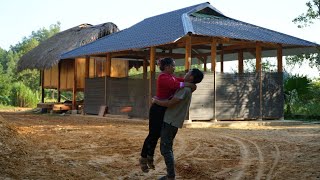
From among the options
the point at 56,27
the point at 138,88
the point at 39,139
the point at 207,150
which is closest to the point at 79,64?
the point at 138,88

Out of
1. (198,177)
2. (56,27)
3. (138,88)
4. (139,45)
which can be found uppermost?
(56,27)

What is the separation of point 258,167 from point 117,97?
39.0 ft

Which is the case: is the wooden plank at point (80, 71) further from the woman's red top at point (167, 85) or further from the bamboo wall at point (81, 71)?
the woman's red top at point (167, 85)

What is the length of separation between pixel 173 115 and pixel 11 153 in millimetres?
3158

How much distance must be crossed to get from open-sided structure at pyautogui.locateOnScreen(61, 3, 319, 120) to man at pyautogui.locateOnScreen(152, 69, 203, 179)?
316 inches

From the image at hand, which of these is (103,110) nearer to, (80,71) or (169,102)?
(80,71)

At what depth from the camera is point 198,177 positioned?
232 inches

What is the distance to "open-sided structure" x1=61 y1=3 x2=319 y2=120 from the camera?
14764 millimetres

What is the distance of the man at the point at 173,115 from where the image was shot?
541 cm

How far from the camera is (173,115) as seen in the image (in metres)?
5.45

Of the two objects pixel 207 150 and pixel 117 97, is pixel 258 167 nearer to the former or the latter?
pixel 207 150

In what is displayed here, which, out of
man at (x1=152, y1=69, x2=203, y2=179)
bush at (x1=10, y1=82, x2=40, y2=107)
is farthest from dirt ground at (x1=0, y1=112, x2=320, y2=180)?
bush at (x1=10, y1=82, x2=40, y2=107)

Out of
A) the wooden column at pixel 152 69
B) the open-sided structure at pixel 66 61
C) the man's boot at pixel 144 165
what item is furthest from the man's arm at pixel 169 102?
the open-sided structure at pixel 66 61

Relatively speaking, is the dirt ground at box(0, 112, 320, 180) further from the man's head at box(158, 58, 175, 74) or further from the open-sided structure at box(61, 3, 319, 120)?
the open-sided structure at box(61, 3, 319, 120)
